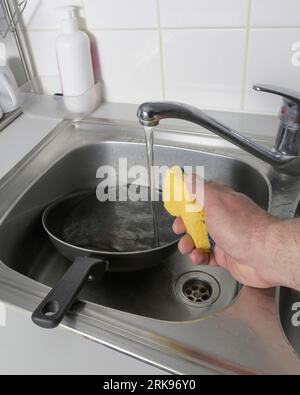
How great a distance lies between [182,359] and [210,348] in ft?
0.11

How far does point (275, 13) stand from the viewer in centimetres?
59

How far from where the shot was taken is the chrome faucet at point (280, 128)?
0.47 m

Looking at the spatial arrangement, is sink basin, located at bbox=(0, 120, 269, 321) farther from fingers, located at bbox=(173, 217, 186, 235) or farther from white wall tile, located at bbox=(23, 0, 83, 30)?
white wall tile, located at bbox=(23, 0, 83, 30)

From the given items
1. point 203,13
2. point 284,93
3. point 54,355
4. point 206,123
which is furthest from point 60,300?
point 203,13

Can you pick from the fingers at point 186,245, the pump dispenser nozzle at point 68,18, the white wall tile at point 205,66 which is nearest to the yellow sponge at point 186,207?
the fingers at point 186,245

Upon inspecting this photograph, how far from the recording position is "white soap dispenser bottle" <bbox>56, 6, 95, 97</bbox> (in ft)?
2.23

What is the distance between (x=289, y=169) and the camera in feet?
1.93

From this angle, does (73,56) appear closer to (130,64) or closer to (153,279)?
(130,64)

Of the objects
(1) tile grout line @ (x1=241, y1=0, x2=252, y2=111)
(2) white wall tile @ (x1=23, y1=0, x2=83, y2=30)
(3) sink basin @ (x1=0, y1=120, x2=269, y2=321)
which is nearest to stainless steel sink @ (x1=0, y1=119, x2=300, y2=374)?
(3) sink basin @ (x1=0, y1=120, x2=269, y2=321)

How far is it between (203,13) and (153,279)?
18.9 inches

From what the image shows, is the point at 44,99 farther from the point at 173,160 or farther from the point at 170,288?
the point at 170,288

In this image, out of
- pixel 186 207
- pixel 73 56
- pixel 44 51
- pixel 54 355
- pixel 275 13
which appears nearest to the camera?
pixel 54 355

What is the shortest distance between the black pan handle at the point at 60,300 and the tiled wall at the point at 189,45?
0.45 m

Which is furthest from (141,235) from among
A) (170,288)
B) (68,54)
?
(68,54)
